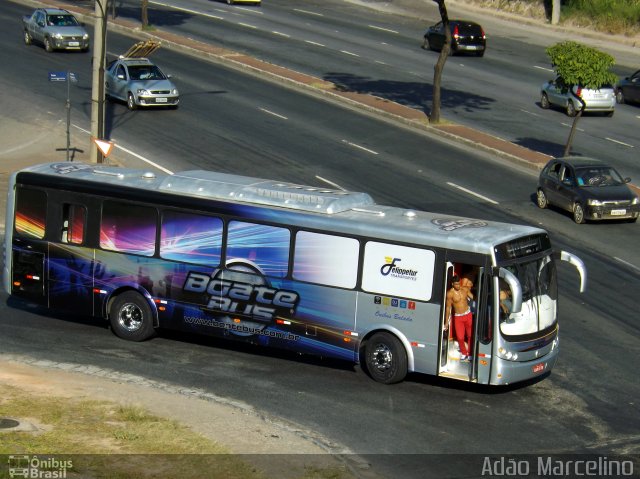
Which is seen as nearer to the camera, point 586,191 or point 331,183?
point 586,191

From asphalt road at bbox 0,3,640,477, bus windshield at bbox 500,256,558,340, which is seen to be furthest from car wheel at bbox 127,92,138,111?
bus windshield at bbox 500,256,558,340

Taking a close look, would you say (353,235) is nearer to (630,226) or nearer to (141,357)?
(141,357)

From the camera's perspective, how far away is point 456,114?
44219 mm

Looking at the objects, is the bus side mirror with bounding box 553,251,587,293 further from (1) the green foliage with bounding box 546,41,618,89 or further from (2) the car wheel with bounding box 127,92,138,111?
(2) the car wheel with bounding box 127,92,138,111

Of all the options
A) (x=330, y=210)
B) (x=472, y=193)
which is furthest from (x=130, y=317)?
(x=472, y=193)

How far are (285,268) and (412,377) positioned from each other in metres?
2.81

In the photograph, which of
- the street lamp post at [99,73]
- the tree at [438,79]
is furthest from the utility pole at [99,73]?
the tree at [438,79]

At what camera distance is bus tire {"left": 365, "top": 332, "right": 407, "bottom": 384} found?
684 inches

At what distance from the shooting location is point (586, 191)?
30516mm

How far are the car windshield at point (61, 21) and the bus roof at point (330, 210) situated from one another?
32129 mm

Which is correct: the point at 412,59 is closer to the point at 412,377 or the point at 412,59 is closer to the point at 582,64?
the point at 582,64

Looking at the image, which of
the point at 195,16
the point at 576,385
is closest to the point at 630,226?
the point at 576,385

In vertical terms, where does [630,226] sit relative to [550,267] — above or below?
below

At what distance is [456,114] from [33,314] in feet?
87.0
